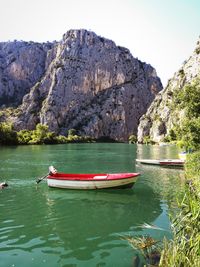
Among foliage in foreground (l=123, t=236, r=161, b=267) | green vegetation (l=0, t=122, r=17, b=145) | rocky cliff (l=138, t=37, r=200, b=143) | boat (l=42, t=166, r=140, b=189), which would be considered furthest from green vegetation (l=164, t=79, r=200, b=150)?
rocky cliff (l=138, t=37, r=200, b=143)

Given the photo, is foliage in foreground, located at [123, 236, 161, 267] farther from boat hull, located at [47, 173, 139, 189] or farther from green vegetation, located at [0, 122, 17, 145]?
green vegetation, located at [0, 122, 17, 145]

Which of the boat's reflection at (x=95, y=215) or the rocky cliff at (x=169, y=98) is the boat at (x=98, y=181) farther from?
the rocky cliff at (x=169, y=98)

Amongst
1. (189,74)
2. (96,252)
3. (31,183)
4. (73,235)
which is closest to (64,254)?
(96,252)

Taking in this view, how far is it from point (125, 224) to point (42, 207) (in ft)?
26.9

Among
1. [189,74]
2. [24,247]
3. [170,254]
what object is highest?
[189,74]

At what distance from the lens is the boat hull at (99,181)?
31692 mm

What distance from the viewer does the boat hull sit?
3169 cm

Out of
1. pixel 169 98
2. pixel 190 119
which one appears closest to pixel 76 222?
pixel 190 119

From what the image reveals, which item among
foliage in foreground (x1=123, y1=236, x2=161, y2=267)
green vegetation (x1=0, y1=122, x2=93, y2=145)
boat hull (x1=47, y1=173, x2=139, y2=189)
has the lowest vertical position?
foliage in foreground (x1=123, y1=236, x2=161, y2=267)

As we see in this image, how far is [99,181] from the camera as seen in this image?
104 ft

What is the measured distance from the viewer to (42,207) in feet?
85.9

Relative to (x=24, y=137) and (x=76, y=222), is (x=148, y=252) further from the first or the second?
(x=24, y=137)

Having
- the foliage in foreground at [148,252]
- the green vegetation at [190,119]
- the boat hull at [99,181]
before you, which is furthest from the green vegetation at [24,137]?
the foliage in foreground at [148,252]

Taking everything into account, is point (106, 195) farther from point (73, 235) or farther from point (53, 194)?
point (73, 235)
